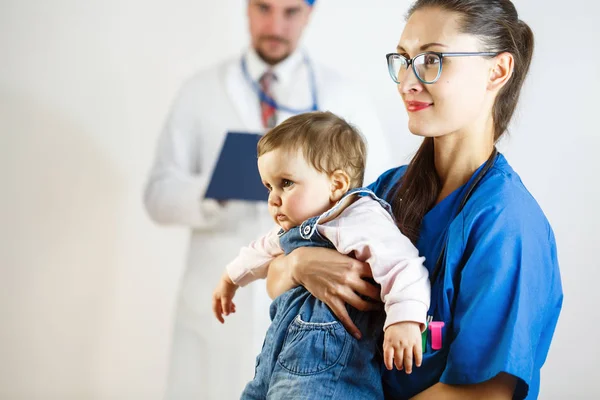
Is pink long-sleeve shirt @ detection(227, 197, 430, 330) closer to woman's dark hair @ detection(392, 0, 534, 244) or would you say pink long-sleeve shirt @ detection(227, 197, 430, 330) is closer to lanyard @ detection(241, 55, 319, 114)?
woman's dark hair @ detection(392, 0, 534, 244)

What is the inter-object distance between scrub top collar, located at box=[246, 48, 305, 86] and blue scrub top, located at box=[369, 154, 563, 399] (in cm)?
226

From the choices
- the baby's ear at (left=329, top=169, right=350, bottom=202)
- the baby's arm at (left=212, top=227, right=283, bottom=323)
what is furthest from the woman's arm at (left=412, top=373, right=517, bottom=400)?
the baby's arm at (left=212, top=227, right=283, bottom=323)

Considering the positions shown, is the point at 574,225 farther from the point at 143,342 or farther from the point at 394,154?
the point at 143,342

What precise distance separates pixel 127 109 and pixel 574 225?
2.22 metres

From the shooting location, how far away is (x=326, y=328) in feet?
4.47

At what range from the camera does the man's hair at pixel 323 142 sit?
147cm

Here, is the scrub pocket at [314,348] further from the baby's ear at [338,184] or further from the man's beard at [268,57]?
the man's beard at [268,57]

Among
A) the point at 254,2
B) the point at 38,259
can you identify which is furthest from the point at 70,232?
the point at 254,2

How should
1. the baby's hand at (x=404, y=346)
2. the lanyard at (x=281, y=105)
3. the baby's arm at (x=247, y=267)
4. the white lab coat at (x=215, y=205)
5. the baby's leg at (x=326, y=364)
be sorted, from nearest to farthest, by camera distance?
the baby's hand at (x=404, y=346)
the baby's leg at (x=326, y=364)
the baby's arm at (x=247, y=267)
the white lab coat at (x=215, y=205)
the lanyard at (x=281, y=105)

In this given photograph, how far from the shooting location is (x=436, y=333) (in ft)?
4.32

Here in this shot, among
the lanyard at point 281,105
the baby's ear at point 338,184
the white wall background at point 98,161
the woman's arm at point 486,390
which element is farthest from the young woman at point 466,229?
the white wall background at point 98,161

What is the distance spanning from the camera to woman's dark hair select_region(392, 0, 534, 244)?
1438 mm

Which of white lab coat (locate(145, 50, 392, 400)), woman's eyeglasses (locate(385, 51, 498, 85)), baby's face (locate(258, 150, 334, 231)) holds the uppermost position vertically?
woman's eyeglasses (locate(385, 51, 498, 85))

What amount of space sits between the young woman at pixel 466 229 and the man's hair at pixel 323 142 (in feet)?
0.40
